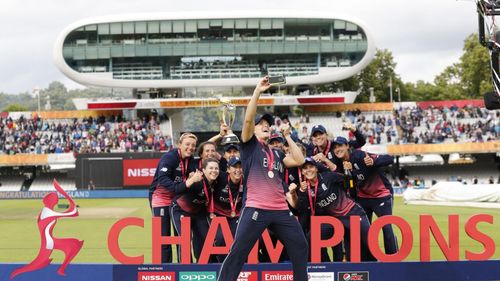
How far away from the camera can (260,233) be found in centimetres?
787

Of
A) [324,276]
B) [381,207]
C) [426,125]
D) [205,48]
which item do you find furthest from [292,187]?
[205,48]

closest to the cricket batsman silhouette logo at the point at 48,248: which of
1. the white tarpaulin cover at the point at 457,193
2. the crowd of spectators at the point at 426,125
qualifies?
the white tarpaulin cover at the point at 457,193

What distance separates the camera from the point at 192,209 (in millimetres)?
10078

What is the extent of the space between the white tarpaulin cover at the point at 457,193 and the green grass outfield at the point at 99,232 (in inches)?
40.8

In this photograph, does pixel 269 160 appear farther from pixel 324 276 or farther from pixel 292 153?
pixel 324 276

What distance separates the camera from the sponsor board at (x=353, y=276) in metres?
9.62

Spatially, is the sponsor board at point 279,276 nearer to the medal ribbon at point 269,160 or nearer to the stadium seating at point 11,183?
the medal ribbon at point 269,160

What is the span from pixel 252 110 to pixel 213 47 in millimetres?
50055

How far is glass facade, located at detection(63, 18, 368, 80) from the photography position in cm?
5700

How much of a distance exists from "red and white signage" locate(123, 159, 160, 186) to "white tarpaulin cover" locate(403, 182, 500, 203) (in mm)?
14515

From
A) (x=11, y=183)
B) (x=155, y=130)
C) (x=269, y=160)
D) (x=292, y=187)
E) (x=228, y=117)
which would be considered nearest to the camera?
(x=269, y=160)

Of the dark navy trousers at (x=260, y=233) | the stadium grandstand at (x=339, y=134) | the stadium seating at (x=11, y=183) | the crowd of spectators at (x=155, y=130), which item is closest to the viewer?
the dark navy trousers at (x=260, y=233)

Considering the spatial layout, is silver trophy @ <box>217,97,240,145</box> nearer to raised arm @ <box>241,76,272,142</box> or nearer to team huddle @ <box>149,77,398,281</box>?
team huddle @ <box>149,77,398,281</box>

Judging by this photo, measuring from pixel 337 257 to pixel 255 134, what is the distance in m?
2.82
